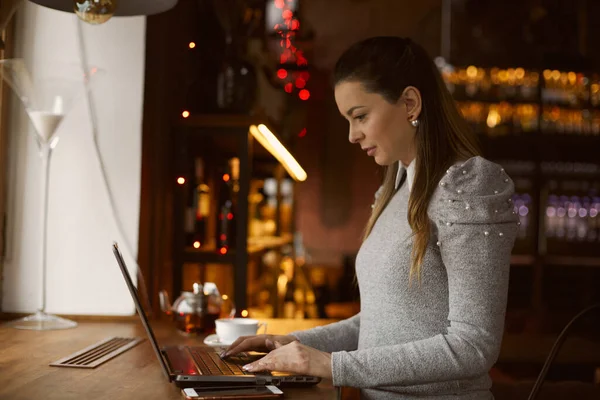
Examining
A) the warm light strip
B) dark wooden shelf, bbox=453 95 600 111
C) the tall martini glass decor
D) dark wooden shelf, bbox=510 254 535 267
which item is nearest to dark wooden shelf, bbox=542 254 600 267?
dark wooden shelf, bbox=510 254 535 267

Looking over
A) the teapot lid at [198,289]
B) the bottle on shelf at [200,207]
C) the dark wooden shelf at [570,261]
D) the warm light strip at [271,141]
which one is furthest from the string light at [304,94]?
the teapot lid at [198,289]

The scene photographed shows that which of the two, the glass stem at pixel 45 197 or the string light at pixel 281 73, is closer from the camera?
the glass stem at pixel 45 197

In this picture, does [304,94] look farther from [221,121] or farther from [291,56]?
[221,121]

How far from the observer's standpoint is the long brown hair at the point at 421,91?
1.56m

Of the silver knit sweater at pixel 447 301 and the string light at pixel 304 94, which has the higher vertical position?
the string light at pixel 304 94

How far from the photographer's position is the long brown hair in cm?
156

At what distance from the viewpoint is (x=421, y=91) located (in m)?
1.62

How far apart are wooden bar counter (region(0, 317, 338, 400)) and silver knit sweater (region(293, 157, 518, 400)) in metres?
0.14

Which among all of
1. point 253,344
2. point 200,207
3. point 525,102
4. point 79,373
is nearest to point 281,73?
point 525,102

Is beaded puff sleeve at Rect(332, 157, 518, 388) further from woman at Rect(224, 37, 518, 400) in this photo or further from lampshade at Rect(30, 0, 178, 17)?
lampshade at Rect(30, 0, 178, 17)

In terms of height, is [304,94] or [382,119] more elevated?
[304,94]

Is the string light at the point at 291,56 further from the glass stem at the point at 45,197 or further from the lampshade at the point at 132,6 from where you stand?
the lampshade at the point at 132,6

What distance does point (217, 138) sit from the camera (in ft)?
9.96

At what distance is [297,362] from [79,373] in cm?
46
